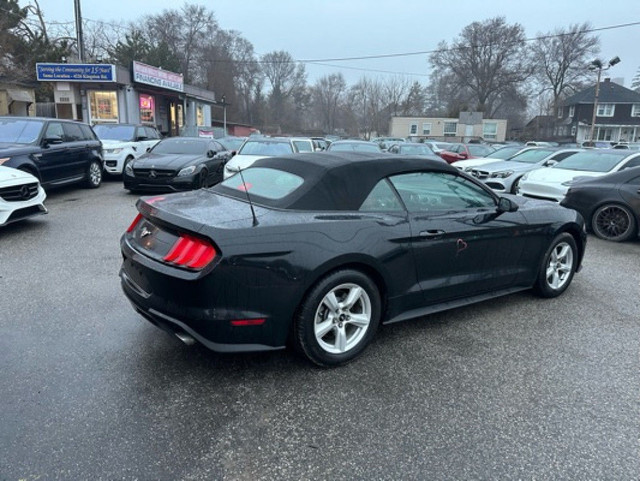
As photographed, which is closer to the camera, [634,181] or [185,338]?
[185,338]

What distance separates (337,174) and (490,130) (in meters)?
63.0

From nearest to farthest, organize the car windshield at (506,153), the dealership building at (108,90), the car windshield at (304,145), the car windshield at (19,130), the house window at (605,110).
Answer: the car windshield at (19,130) → the car windshield at (304,145) → the car windshield at (506,153) → the dealership building at (108,90) → the house window at (605,110)

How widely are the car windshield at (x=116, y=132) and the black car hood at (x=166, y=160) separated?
12.0 ft

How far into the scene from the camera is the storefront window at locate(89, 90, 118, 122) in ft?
78.9

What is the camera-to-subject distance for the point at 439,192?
3.86m

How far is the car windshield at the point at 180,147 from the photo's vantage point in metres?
11.0

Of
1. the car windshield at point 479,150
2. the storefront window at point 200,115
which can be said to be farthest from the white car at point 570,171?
the storefront window at point 200,115

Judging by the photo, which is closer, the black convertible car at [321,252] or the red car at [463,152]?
the black convertible car at [321,252]

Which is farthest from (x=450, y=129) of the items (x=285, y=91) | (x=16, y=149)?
(x=16, y=149)

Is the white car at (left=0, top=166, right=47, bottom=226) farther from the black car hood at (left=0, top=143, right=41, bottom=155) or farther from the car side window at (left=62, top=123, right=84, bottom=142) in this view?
the car side window at (left=62, top=123, right=84, bottom=142)

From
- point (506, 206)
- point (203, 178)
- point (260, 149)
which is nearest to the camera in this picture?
point (506, 206)

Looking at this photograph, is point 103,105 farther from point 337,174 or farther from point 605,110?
point 605,110

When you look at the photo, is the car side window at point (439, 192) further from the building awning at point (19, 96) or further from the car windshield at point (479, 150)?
the building awning at point (19, 96)

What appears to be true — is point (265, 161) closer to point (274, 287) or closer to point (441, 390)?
point (274, 287)
